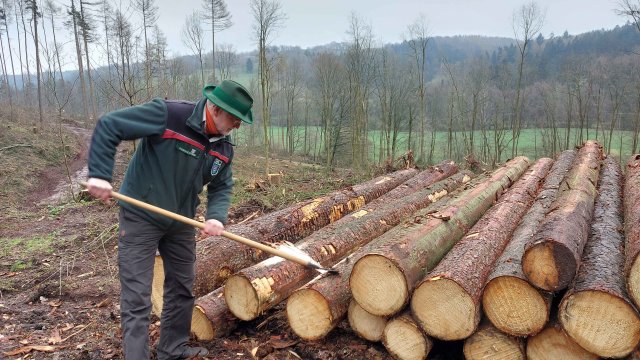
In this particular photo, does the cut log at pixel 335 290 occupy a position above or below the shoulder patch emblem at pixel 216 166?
below

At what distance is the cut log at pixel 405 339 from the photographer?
3.45 m

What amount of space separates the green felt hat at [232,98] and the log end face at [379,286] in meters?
1.55

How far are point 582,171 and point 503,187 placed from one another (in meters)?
1.22

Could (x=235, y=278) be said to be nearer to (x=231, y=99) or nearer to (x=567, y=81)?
(x=231, y=99)

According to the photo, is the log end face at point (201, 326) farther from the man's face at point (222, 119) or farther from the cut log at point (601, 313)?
the cut log at point (601, 313)

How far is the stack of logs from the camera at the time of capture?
3023 mm

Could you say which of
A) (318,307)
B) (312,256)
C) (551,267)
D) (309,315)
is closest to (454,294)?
(551,267)

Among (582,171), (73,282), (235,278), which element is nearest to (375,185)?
(582,171)

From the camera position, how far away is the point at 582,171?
688 cm

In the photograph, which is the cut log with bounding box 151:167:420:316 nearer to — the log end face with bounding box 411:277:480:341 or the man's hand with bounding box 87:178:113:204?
the man's hand with bounding box 87:178:113:204

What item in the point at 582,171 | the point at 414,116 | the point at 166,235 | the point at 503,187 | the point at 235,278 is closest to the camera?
the point at 166,235

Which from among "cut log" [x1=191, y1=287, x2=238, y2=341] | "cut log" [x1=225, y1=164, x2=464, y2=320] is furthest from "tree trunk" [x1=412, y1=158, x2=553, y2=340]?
"cut log" [x1=191, y1=287, x2=238, y2=341]

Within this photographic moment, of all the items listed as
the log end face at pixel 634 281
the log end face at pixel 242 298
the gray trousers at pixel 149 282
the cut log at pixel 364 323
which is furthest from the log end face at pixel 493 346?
the gray trousers at pixel 149 282

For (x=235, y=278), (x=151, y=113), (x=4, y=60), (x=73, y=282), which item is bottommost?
(x=73, y=282)
